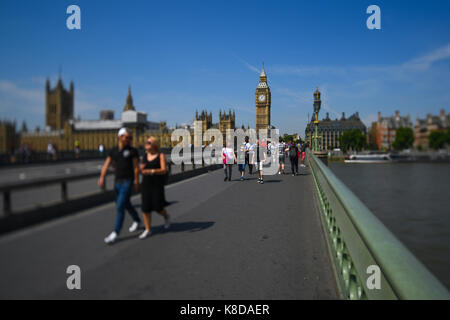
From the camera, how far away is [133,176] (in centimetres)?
459

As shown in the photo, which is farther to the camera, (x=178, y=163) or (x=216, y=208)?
(x=178, y=163)

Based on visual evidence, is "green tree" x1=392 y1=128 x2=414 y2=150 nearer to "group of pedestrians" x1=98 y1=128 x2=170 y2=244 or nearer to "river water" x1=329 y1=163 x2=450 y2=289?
"group of pedestrians" x1=98 y1=128 x2=170 y2=244

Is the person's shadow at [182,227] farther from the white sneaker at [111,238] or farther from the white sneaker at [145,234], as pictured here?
the white sneaker at [111,238]

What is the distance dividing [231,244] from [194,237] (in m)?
0.72

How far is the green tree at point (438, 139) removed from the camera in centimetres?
234

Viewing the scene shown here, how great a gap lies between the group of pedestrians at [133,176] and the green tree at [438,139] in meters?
3.22

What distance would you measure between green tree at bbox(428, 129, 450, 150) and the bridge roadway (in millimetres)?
1814

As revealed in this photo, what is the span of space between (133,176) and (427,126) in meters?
3.47

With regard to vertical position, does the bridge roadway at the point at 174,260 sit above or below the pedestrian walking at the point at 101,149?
below

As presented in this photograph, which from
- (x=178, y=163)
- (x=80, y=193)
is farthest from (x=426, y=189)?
(x=80, y=193)

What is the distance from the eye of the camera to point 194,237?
575 cm

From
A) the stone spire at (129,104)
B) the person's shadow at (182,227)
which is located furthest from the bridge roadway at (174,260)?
the stone spire at (129,104)
